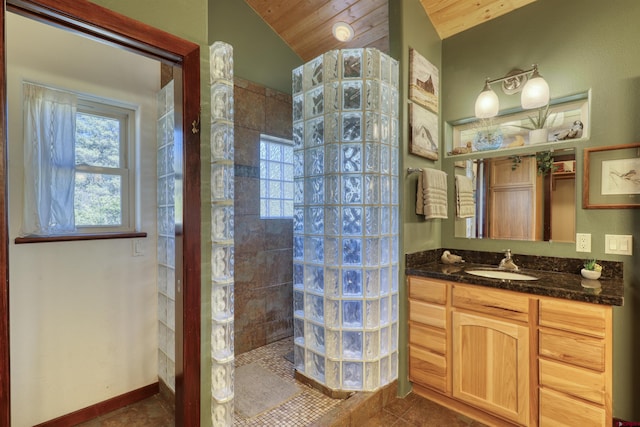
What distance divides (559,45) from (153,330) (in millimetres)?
3345

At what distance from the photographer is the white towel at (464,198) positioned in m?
2.36

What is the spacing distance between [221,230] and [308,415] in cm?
126

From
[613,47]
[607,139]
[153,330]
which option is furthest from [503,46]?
[153,330]

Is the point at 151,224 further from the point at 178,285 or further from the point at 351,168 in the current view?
the point at 351,168

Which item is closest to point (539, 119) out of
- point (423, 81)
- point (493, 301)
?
point (423, 81)

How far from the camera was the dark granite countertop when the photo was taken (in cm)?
149

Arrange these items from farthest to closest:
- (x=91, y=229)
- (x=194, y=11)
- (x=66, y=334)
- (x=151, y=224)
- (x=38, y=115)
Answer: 1. (x=151, y=224)
2. (x=91, y=229)
3. (x=66, y=334)
4. (x=38, y=115)
5. (x=194, y=11)

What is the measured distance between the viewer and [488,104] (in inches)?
82.7

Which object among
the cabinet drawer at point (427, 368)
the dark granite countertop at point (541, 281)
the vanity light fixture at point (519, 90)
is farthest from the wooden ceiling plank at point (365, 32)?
the cabinet drawer at point (427, 368)

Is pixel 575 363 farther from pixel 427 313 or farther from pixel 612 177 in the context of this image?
pixel 612 177

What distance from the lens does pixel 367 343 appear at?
1961 mm

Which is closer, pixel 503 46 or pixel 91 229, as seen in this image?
pixel 91 229

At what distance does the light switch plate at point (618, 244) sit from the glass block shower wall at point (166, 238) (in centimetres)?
264

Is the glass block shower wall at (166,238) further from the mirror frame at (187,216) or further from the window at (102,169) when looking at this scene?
the mirror frame at (187,216)
